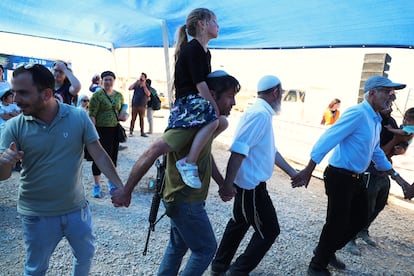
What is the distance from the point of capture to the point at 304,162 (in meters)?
7.55

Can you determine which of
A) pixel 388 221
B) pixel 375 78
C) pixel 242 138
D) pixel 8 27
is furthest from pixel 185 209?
pixel 8 27

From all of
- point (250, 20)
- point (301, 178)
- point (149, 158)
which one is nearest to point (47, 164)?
point (149, 158)

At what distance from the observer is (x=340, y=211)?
2.63 metres

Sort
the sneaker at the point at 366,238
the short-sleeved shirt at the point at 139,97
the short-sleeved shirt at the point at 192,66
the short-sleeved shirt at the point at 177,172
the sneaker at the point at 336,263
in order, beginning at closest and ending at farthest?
the short-sleeved shirt at the point at 177,172 → the short-sleeved shirt at the point at 192,66 → the sneaker at the point at 336,263 → the sneaker at the point at 366,238 → the short-sleeved shirt at the point at 139,97

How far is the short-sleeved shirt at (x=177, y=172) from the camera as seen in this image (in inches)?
70.1

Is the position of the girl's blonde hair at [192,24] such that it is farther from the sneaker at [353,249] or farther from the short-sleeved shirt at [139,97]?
the short-sleeved shirt at [139,97]

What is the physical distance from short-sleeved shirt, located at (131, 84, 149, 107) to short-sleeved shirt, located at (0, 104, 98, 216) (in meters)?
7.30

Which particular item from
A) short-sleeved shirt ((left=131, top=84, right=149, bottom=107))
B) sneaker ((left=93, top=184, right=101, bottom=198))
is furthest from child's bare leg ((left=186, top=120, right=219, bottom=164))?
short-sleeved shirt ((left=131, top=84, right=149, bottom=107))

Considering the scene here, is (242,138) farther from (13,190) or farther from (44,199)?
(13,190)

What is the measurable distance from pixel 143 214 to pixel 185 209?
2256 mm

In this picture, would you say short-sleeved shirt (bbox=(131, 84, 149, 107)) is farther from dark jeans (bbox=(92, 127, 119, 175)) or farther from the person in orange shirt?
the person in orange shirt

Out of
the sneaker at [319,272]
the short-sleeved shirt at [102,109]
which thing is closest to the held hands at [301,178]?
the sneaker at [319,272]

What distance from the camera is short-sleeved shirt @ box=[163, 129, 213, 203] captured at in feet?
5.84

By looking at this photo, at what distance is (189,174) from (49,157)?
0.81m
